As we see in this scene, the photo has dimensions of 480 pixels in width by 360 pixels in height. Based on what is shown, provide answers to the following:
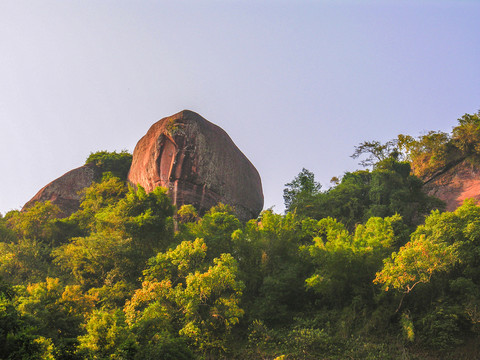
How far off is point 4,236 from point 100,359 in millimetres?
15914

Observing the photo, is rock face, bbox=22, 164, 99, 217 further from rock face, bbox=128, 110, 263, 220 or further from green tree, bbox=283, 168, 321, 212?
green tree, bbox=283, 168, 321, 212

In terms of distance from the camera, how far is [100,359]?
928 centimetres

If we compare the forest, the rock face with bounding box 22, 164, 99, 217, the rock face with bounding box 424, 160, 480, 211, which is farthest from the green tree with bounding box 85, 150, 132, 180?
the rock face with bounding box 424, 160, 480, 211

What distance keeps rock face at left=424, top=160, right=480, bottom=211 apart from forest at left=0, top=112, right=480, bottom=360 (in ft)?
27.1

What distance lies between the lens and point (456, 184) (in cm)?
2642

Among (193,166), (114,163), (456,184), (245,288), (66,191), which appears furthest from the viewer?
(114,163)

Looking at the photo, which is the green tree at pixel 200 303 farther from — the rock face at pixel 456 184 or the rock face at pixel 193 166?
the rock face at pixel 456 184

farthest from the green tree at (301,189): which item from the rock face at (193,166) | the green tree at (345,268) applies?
the green tree at (345,268)

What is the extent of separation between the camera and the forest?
11.9 meters

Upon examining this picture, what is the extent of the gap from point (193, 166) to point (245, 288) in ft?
32.5

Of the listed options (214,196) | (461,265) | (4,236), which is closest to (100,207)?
(4,236)

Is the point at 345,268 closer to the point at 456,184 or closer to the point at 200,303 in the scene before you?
the point at 200,303

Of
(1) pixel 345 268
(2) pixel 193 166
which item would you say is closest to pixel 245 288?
(1) pixel 345 268

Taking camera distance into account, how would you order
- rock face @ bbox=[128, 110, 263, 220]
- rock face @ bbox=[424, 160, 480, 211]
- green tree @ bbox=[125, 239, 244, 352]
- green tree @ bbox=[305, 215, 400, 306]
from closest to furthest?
green tree @ bbox=[125, 239, 244, 352], green tree @ bbox=[305, 215, 400, 306], rock face @ bbox=[128, 110, 263, 220], rock face @ bbox=[424, 160, 480, 211]
